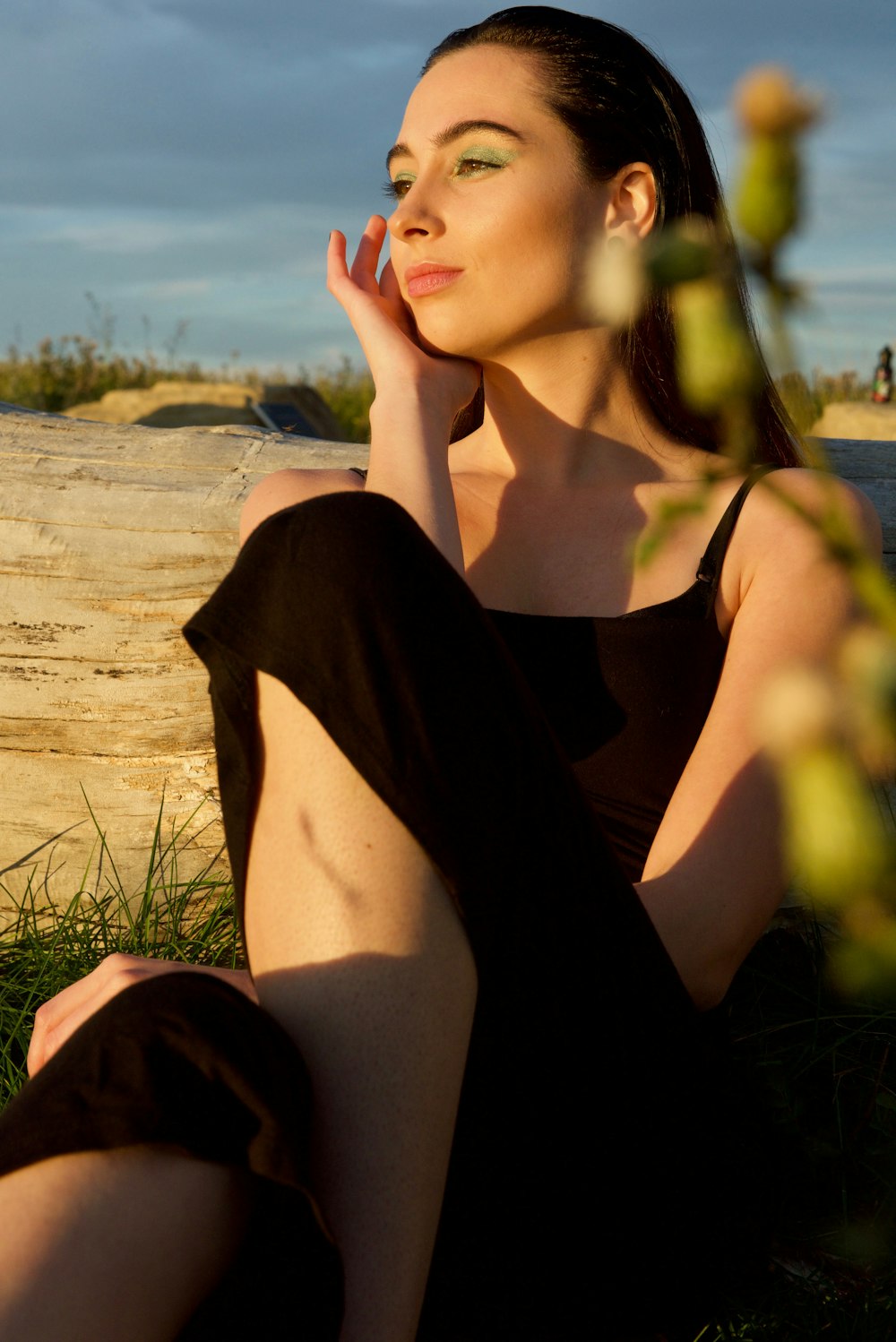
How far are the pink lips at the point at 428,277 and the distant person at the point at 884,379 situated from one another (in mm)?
5639

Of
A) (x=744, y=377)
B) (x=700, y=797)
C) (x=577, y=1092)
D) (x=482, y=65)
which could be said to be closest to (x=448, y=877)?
(x=577, y=1092)

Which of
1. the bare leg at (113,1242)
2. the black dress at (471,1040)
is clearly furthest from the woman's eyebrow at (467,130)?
the bare leg at (113,1242)

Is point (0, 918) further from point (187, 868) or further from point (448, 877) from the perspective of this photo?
point (448, 877)

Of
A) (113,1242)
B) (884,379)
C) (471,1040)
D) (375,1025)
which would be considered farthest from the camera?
(884,379)

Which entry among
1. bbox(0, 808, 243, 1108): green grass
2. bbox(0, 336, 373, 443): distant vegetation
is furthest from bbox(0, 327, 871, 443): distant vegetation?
bbox(0, 808, 243, 1108): green grass

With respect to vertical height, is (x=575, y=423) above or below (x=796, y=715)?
below

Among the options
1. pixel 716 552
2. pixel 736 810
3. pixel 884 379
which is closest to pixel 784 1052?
pixel 736 810

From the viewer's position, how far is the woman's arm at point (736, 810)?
1926 millimetres

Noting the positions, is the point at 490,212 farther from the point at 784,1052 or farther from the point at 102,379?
the point at 102,379

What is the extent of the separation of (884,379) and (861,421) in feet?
5.34

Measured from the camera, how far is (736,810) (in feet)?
6.49

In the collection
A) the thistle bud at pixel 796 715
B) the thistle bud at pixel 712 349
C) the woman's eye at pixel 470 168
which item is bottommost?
the woman's eye at pixel 470 168

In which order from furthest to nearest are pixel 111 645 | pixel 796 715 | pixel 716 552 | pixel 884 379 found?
pixel 884 379 → pixel 111 645 → pixel 716 552 → pixel 796 715

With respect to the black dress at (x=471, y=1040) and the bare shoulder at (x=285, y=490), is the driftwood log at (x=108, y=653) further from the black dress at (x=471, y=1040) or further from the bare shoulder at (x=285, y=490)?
the black dress at (x=471, y=1040)
